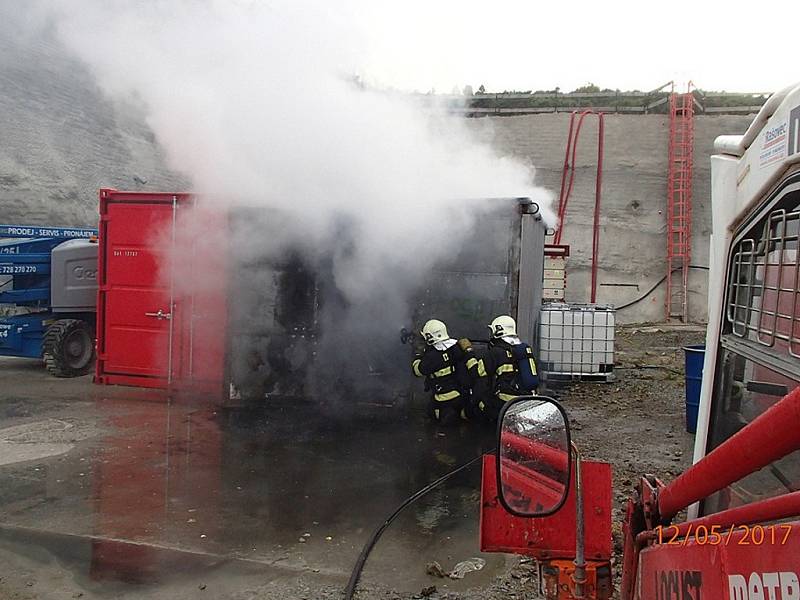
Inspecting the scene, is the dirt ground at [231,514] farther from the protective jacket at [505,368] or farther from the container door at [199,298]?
the container door at [199,298]

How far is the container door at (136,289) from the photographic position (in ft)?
29.4

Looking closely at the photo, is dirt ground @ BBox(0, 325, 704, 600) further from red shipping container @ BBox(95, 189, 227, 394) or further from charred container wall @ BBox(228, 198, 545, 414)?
charred container wall @ BBox(228, 198, 545, 414)

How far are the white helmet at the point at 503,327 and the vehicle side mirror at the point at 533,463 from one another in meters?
5.46

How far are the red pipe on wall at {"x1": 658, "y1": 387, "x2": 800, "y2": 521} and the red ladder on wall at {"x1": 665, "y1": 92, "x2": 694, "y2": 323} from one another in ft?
61.2

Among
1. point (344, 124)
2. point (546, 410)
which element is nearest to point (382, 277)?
point (344, 124)

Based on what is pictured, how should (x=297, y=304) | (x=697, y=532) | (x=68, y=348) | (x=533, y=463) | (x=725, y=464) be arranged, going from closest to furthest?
1. (x=725, y=464)
2. (x=697, y=532)
3. (x=533, y=463)
4. (x=297, y=304)
5. (x=68, y=348)

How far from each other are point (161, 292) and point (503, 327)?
15.1 ft

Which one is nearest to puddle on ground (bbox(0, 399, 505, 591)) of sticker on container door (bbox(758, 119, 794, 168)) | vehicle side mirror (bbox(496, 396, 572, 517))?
vehicle side mirror (bbox(496, 396, 572, 517))

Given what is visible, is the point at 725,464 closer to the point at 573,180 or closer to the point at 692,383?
the point at 692,383

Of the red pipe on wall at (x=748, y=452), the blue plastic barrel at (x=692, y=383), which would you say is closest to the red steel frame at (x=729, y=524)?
the red pipe on wall at (x=748, y=452)

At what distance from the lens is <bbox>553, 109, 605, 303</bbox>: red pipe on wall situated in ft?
64.9

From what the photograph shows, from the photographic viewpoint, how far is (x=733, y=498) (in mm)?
1707

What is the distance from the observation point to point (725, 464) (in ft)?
4.47
